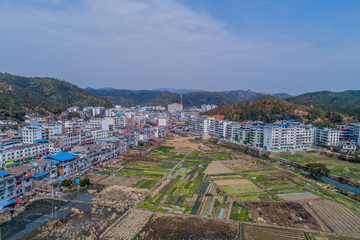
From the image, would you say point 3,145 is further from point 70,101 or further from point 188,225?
point 70,101

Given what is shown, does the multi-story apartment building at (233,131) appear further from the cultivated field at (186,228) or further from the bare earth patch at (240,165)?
the cultivated field at (186,228)

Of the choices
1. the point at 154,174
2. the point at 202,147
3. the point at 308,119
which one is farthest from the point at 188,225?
the point at 308,119

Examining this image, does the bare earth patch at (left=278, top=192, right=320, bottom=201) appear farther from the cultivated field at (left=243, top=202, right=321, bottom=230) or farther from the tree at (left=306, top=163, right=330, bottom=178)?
the tree at (left=306, top=163, right=330, bottom=178)

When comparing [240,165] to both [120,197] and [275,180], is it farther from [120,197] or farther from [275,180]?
[120,197]

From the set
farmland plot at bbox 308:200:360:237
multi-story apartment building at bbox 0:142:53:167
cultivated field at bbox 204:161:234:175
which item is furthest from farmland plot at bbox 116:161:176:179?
farmland plot at bbox 308:200:360:237

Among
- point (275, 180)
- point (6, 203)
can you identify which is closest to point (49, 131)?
point (6, 203)

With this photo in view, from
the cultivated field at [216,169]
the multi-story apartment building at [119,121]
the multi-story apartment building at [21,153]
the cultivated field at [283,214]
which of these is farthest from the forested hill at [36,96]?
the cultivated field at [283,214]

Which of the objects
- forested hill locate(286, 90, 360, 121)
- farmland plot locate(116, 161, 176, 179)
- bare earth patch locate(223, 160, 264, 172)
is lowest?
farmland plot locate(116, 161, 176, 179)
